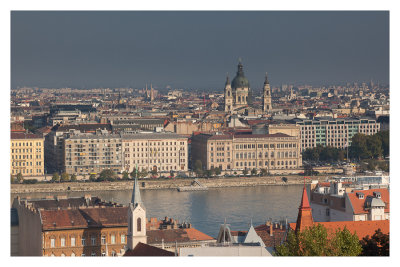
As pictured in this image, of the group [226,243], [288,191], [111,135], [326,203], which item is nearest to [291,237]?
[226,243]

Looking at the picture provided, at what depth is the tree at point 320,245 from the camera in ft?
29.8

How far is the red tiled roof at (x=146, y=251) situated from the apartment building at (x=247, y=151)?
18.7 metres

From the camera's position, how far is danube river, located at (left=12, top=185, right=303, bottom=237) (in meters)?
17.4

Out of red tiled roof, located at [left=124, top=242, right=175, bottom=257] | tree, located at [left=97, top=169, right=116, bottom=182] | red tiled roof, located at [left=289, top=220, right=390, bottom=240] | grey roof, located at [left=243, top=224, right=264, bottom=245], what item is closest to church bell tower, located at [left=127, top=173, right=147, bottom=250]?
red tiled roof, located at [left=124, top=242, right=175, bottom=257]

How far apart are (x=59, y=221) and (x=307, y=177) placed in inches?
618

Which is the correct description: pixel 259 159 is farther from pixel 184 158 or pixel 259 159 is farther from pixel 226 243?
pixel 226 243

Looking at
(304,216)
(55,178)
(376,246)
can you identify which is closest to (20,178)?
(55,178)

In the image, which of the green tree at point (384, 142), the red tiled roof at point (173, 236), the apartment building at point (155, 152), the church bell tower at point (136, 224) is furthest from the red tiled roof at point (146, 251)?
the green tree at point (384, 142)

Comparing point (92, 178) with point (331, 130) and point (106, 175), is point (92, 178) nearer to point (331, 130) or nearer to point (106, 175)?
point (106, 175)

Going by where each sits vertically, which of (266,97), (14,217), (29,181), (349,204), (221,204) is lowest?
(221,204)

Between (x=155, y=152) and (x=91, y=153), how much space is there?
66.7 inches

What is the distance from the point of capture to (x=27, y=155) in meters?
26.9

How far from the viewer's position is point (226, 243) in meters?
9.96

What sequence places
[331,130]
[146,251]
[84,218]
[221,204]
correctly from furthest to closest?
[331,130]
[221,204]
[84,218]
[146,251]
